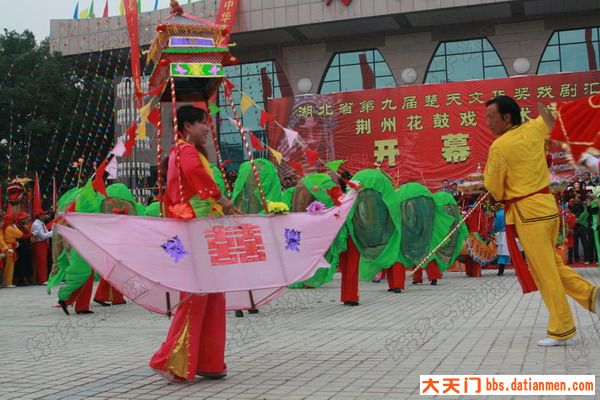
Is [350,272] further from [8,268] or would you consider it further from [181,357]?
[8,268]

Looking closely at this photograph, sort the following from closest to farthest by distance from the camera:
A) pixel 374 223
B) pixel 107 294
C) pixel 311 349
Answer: pixel 311 349 < pixel 374 223 < pixel 107 294

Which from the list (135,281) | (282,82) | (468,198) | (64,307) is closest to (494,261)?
(468,198)

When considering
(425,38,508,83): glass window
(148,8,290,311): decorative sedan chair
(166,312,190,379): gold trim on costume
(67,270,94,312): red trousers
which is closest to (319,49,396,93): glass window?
(425,38,508,83): glass window

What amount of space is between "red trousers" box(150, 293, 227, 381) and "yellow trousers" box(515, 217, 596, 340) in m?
2.35

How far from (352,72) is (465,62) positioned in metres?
4.52

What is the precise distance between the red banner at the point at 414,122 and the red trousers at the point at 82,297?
1165cm

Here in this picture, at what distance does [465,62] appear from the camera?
28.7 meters

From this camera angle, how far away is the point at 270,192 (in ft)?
33.5

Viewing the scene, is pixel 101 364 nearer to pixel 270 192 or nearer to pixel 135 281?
pixel 135 281

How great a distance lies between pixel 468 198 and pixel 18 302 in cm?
881

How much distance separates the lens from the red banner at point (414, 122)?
71.5 feet

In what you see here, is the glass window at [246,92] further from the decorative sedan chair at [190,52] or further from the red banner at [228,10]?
the decorative sedan chair at [190,52]

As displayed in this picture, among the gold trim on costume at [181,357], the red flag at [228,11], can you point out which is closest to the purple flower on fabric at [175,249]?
the gold trim on costume at [181,357]

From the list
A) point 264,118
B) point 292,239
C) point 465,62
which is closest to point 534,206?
point 292,239
